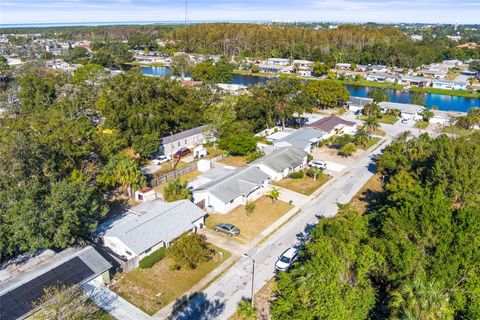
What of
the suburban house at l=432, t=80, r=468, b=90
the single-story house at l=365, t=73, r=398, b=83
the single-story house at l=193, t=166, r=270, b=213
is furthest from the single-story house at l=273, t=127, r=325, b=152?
the suburban house at l=432, t=80, r=468, b=90

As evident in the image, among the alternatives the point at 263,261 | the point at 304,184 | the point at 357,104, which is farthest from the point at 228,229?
the point at 357,104

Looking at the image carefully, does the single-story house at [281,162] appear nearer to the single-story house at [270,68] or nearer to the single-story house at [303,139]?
the single-story house at [303,139]

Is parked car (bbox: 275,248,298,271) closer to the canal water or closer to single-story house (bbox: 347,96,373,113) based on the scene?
single-story house (bbox: 347,96,373,113)

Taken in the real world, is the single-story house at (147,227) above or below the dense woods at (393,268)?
below

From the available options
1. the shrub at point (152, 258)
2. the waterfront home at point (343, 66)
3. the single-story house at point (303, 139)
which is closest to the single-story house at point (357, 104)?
the single-story house at point (303, 139)

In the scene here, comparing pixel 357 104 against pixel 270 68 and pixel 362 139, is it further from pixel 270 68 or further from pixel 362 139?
Answer: pixel 270 68

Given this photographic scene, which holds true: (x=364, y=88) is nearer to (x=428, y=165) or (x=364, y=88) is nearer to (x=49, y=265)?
(x=428, y=165)
